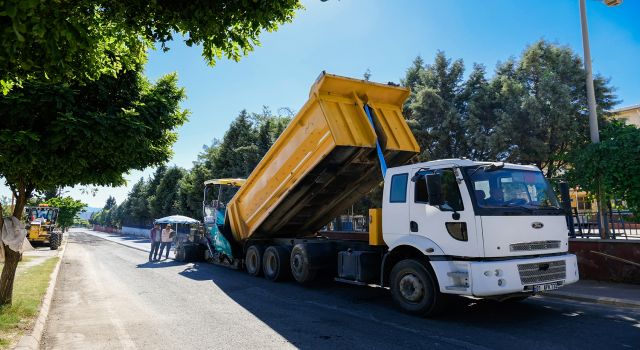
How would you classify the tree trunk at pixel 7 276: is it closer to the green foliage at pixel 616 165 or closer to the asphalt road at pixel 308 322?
the asphalt road at pixel 308 322

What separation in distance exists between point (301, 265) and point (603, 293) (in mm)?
6134

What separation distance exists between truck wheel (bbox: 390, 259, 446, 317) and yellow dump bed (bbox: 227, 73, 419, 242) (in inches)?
94.3

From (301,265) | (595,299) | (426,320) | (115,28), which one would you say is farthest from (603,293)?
(115,28)

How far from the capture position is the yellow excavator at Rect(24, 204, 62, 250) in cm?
2453

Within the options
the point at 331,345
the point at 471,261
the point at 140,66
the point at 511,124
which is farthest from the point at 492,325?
the point at 511,124

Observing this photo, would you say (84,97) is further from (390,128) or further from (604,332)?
(604,332)

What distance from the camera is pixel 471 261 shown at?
5848mm

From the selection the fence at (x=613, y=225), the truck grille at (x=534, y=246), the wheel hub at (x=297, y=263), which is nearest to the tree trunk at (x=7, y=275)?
the wheel hub at (x=297, y=263)

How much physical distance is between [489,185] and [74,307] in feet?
26.0

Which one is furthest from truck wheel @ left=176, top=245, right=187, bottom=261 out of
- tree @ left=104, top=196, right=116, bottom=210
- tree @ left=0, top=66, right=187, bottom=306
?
tree @ left=104, top=196, right=116, bottom=210

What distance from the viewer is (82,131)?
5809 mm

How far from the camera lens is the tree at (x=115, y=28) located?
10.4 feet

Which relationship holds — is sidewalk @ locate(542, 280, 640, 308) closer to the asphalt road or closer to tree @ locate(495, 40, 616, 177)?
the asphalt road

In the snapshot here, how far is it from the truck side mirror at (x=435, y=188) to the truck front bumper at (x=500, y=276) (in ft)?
3.07
